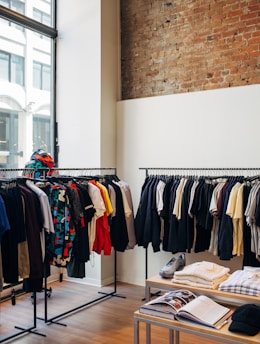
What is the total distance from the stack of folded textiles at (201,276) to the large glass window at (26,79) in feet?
10.3

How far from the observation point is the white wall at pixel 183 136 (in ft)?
14.1

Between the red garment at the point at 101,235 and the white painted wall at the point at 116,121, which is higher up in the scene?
the white painted wall at the point at 116,121

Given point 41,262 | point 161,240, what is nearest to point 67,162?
point 161,240

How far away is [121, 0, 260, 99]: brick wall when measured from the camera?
4520mm

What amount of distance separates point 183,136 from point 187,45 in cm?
121

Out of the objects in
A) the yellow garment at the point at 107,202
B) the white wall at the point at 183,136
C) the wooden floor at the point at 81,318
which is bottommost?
the wooden floor at the point at 81,318

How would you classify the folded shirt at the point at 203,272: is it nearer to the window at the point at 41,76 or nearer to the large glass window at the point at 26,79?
the large glass window at the point at 26,79

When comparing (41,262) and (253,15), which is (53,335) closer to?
(41,262)

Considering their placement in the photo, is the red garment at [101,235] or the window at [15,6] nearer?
the red garment at [101,235]

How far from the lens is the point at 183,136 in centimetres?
472

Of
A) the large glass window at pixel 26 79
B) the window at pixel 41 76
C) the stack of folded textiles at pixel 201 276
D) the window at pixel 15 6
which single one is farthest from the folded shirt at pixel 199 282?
the window at pixel 15 6

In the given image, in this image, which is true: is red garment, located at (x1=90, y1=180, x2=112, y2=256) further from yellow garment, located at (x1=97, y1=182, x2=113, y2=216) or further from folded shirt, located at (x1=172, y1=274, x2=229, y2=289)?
folded shirt, located at (x1=172, y1=274, x2=229, y2=289)

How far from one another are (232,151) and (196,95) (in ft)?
2.72

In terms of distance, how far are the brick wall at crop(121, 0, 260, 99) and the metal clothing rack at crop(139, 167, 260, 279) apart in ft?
3.47
